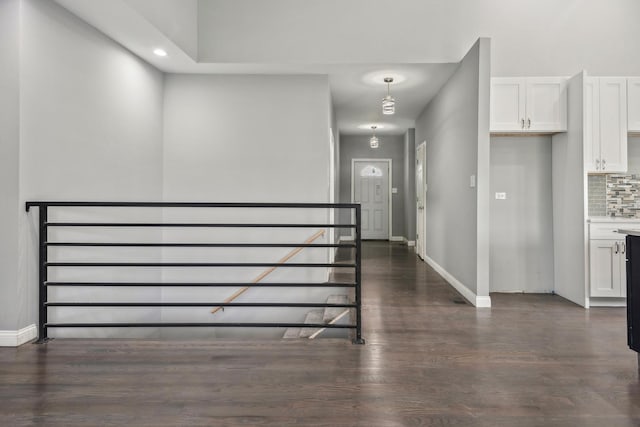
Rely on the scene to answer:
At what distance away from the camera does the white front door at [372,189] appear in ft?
35.2

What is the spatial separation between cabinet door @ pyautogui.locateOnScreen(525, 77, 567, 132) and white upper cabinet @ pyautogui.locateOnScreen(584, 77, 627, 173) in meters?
0.24

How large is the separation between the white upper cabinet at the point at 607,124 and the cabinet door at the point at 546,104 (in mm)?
238

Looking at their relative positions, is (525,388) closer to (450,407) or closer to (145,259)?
(450,407)

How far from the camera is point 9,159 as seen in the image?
2.90 meters

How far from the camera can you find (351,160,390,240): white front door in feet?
35.2

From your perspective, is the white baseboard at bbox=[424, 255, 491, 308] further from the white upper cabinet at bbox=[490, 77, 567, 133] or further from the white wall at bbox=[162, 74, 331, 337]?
the white upper cabinet at bbox=[490, 77, 567, 133]

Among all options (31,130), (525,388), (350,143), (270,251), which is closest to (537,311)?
(525,388)

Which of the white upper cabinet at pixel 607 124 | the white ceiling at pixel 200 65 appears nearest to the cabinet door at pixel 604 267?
the white upper cabinet at pixel 607 124

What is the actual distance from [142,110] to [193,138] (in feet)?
2.30

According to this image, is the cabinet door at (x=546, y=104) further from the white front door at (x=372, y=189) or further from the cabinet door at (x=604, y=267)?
the white front door at (x=372, y=189)

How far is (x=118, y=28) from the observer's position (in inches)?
147

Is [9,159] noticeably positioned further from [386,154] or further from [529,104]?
[386,154]

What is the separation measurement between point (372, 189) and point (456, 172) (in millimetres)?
5906

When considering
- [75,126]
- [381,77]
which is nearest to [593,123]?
[381,77]
